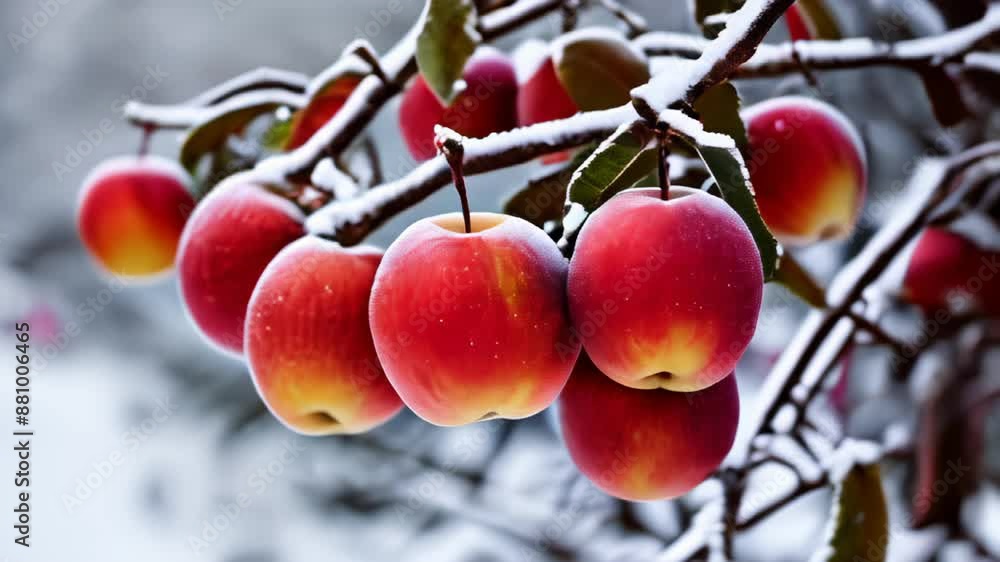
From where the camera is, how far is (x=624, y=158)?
33cm

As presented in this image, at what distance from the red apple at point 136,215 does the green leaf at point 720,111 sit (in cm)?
43

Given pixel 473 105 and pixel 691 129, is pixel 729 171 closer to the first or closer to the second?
pixel 691 129

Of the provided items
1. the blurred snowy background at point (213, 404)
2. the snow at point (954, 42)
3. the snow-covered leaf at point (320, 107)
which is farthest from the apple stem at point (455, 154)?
the blurred snowy background at point (213, 404)

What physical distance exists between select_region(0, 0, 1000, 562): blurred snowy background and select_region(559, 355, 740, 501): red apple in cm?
57

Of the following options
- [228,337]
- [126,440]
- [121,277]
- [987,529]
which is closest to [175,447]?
[126,440]

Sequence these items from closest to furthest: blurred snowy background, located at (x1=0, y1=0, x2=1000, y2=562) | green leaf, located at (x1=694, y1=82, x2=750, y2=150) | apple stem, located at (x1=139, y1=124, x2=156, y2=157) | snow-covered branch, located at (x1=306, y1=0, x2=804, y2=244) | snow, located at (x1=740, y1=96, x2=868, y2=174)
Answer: snow-covered branch, located at (x1=306, y1=0, x2=804, y2=244), green leaf, located at (x1=694, y1=82, x2=750, y2=150), snow, located at (x1=740, y1=96, x2=868, y2=174), apple stem, located at (x1=139, y1=124, x2=156, y2=157), blurred snowy background, located at (x1=0, y1=0, x2=1000, y2=562)

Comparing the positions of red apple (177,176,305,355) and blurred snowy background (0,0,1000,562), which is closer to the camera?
red apple (177,176,305,355)

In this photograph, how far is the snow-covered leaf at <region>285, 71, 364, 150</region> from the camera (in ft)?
1.79

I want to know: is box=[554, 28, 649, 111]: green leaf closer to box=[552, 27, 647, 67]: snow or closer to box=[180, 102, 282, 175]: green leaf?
box=[552, 27, 647, 67]: snow

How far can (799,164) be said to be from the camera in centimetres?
51

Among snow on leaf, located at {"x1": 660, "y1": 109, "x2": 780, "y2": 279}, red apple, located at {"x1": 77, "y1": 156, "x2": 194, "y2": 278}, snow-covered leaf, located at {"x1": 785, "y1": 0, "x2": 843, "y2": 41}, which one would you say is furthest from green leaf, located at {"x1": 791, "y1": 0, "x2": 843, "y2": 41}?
red apple, located at {"x1": 77, "y1": 156, "x2": 194, "y2": 278}

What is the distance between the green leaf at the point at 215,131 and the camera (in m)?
0.58

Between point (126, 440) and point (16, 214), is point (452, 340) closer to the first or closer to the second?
point (126, 440)

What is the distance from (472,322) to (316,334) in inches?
3.9
